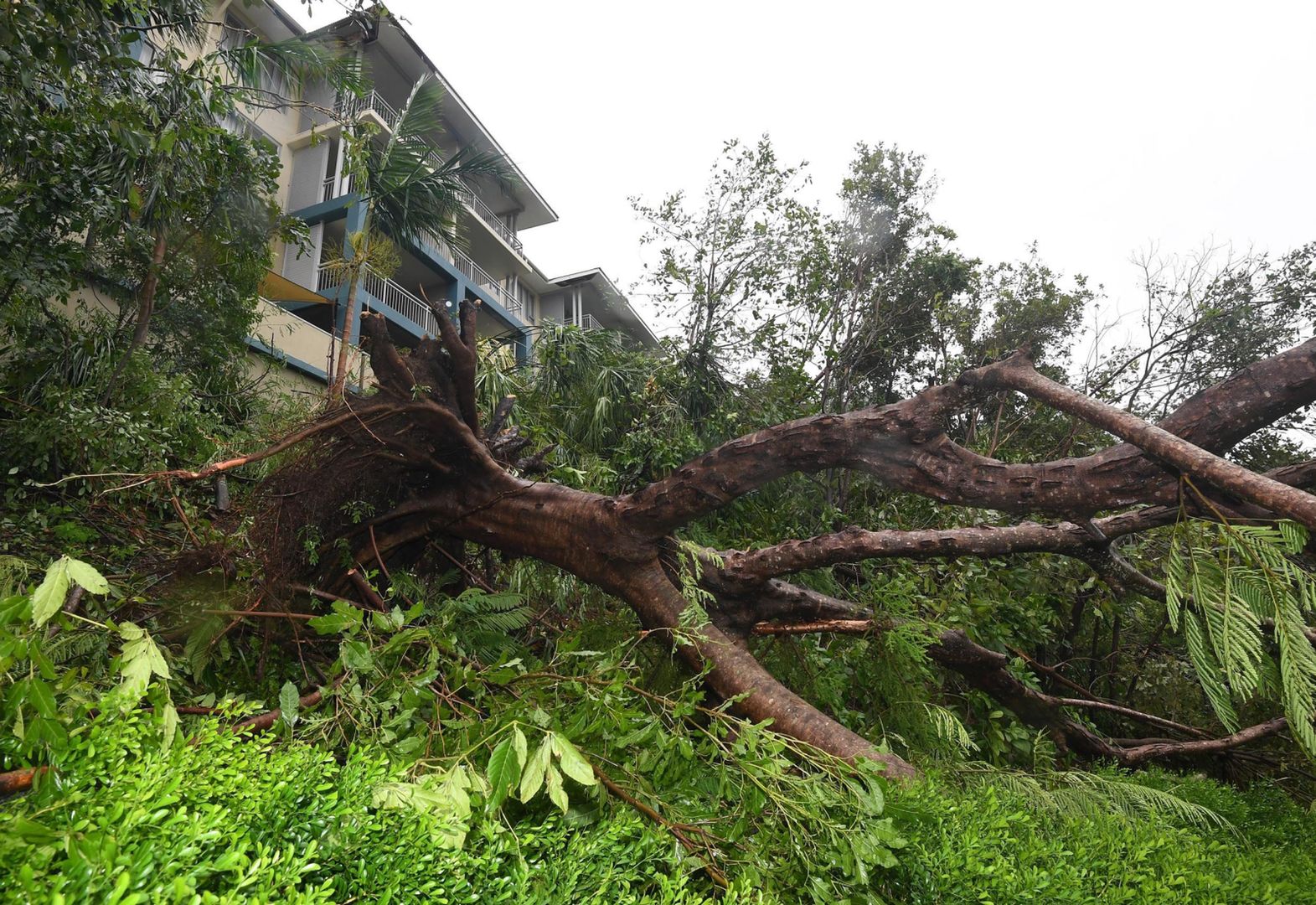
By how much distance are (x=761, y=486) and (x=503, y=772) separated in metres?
1.55

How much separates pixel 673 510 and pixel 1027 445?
23.2 feet

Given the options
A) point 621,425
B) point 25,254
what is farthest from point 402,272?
point 25,254

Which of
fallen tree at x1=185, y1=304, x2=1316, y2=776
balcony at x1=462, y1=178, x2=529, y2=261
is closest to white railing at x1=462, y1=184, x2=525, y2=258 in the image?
balcony at x1=462, y1=178, x2=529, y2=261

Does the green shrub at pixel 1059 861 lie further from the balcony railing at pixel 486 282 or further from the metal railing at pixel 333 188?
the balcony railing at pixel 486 282

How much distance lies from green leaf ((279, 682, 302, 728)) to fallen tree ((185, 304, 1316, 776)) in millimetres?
959

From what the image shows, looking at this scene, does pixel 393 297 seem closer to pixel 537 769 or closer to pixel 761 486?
pixel 761 486

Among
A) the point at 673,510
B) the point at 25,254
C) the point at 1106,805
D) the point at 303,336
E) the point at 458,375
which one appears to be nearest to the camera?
the point at 1106,805

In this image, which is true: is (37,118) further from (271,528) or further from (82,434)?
(271,528)

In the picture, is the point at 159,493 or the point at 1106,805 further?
the point at 159,493

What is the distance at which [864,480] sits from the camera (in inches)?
293

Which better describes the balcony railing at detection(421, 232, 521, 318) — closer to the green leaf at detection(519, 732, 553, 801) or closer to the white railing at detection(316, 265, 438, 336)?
the white railing at detection(316, 265, 438, 336)

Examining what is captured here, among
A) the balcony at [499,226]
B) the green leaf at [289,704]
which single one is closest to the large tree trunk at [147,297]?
the green leaf at [289,704]

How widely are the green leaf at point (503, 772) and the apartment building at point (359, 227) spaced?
7503 mm

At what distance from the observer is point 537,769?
1143mm
